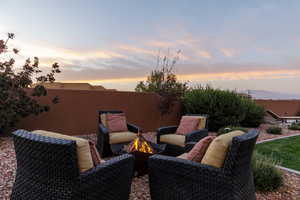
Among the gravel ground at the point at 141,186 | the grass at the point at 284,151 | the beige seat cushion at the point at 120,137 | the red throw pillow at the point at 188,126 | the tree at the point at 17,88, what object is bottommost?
the gravel ground at the point at 141,186

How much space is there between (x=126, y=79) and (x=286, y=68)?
7.64 metres

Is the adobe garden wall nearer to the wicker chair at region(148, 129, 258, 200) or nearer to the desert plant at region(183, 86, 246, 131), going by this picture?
the desert plant at region(183, 86, 246, 131)

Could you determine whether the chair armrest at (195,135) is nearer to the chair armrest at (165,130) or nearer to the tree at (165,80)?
the chair armrest at (165,130)

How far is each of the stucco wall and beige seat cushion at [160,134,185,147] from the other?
9.54 feet

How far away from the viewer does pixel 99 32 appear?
23.3ft

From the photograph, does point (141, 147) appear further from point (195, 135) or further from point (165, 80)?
point (165, 80)

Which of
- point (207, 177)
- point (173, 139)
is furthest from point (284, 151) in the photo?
point (207, 177)

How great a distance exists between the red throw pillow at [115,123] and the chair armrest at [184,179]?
271cm

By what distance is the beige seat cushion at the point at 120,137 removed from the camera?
4.46 m

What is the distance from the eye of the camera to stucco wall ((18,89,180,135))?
5988mm

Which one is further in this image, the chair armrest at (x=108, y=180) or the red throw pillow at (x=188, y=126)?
the red throw pillow at (x=188, y=126)

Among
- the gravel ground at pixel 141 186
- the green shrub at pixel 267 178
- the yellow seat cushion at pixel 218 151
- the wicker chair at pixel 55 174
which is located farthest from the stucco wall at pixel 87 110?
the yellow seat cushion at pixel 218 151

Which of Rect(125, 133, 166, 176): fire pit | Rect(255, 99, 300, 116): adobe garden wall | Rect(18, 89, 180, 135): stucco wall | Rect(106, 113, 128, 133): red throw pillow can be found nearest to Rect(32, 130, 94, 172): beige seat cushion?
Rect(125, 133, 166, 176): fire pit

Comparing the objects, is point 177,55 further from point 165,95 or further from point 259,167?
point 259,167
